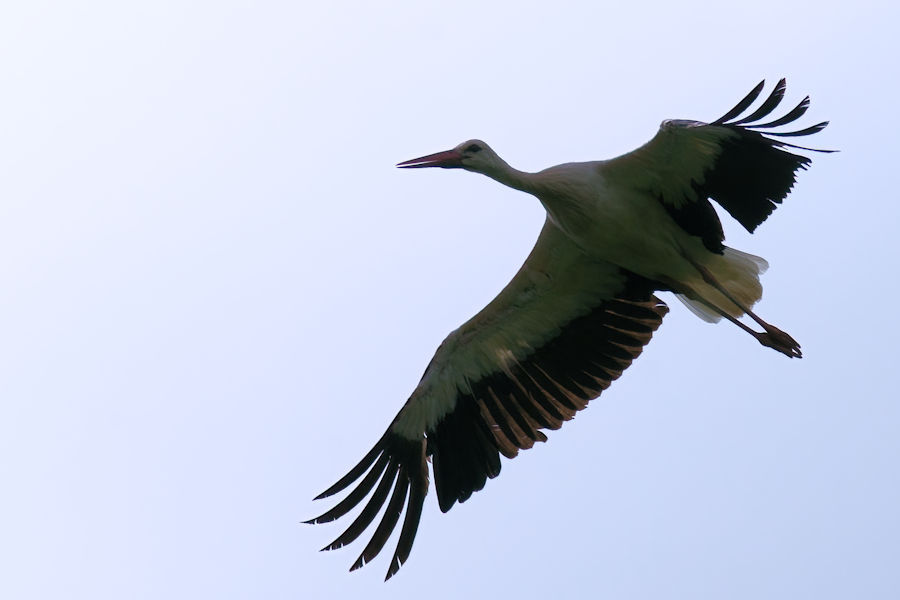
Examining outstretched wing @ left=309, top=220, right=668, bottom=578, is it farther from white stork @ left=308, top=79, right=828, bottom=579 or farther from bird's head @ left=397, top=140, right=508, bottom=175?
bird's head @ left=397, top=140, right=508, bottom=175

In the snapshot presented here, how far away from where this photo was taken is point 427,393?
9625 mm

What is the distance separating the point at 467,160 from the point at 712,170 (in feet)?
4.98

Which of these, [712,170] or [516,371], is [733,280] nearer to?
[712,170]

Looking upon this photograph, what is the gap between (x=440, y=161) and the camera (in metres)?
9.23

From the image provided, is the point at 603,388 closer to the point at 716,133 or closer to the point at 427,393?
the point at 427,393

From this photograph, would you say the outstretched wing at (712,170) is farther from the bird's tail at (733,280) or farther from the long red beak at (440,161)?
the long red beak at (440,161)

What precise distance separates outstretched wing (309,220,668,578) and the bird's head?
1.92 feet

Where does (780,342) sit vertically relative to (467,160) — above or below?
below

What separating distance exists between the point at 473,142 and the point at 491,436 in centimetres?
191

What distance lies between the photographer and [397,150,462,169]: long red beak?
9.22m

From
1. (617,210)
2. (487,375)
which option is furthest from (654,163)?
(487,375)

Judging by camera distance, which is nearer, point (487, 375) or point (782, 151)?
point (782, 151)

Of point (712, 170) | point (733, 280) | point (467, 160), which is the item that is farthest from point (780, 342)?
point (467, 160)

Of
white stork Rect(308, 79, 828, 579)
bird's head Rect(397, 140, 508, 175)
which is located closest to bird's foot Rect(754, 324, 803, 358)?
white stork Rect(308, 79, 828, 579)
